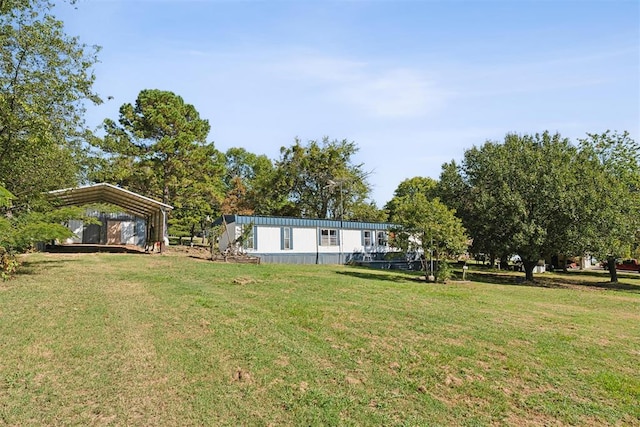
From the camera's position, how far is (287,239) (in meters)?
23.8

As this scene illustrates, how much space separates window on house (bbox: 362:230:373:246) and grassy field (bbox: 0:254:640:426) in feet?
55.2

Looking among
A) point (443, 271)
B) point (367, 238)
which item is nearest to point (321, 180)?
point (367, 238)

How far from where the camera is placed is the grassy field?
4312 mm

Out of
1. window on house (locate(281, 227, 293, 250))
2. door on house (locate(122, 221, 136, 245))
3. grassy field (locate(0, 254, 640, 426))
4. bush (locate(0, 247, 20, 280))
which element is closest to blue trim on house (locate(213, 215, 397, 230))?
window on house (locate(281, 227, 293, 250))

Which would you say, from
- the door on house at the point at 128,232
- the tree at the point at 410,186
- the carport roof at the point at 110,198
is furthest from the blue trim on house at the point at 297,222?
the tree at the point at 410,186

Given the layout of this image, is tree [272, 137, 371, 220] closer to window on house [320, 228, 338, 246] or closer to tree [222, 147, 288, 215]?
tree [222, 147, 288, 215]

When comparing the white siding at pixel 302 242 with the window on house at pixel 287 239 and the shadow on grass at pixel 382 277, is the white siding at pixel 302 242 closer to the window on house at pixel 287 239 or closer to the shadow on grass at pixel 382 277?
the window on house at pixel 287 239

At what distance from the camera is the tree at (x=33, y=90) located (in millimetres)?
12078

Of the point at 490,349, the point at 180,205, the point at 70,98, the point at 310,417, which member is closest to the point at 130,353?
the point at 310,417

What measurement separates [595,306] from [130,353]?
1421cm

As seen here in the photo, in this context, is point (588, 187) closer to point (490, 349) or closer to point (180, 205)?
point (490, 349)

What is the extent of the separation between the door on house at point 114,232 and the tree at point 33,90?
18384 millimetres

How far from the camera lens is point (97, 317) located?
24.5ft

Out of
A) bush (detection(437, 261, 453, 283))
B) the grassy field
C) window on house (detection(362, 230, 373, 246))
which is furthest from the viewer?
window on house (detection(362, 230, 373, 246))
